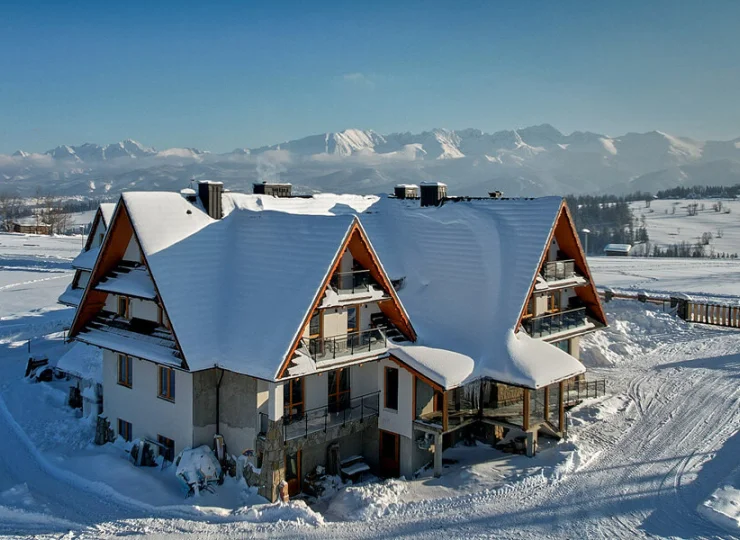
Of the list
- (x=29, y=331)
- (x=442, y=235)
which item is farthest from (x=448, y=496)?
(x=29, y=331)

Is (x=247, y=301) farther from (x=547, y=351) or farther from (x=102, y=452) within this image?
(x=547, y=351)

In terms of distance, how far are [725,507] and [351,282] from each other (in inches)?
467

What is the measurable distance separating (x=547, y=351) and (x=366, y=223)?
889 centimetres

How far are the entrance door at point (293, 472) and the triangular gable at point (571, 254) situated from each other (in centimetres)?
849

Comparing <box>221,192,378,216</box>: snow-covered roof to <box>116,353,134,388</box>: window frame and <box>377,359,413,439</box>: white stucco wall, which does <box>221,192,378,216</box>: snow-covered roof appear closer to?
<box>116,353,134,388</box>: window frame

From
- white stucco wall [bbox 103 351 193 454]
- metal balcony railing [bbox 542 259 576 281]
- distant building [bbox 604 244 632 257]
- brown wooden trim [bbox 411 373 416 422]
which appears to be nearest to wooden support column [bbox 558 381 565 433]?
metal balcony railing [bbox 542 259 576 281]

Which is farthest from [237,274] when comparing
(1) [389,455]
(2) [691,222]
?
(2) [691,222]

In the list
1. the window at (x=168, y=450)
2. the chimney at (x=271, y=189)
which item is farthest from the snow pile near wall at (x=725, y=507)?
the chimney at (x=271, y=189)

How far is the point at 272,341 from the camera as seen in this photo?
18.0 metres

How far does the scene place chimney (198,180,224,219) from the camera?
73.6 ft

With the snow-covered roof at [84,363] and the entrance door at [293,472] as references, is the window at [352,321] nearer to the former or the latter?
the entrance door at [293,472]

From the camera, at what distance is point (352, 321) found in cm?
2105

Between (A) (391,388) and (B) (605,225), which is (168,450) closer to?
(A) (391,388)

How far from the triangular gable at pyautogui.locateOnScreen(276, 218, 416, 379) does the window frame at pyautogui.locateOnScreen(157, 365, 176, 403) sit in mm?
4727
